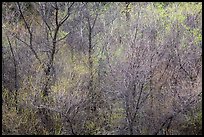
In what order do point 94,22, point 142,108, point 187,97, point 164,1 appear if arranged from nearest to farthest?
point 187,97, point 142,108, point 94,22, point 164,1

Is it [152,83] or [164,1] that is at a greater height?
[164,1]

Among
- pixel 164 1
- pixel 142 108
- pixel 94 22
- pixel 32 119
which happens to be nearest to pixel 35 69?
pixel 32 119

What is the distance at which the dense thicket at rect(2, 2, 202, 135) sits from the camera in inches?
632

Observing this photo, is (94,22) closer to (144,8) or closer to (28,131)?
(144,8)

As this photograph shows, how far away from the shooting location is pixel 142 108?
55.5 ft

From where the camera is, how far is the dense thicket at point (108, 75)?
16.1m

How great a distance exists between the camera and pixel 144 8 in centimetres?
1973

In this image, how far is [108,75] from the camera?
56.5ft

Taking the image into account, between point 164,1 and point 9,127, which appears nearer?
point 9,127

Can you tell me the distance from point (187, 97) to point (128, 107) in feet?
8.07

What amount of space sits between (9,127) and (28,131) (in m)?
0.86

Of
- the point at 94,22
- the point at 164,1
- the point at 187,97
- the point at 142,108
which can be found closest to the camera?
the point at 187,97

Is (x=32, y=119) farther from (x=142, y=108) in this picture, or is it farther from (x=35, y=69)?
(x=142, y=108)

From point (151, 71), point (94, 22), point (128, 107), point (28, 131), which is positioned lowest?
point (28, 131)
